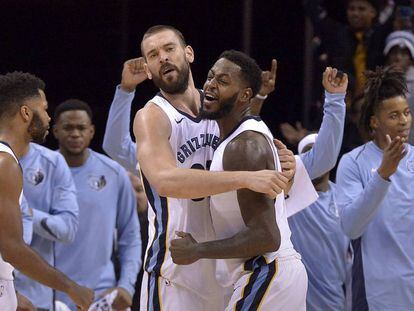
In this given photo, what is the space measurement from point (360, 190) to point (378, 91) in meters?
0.62

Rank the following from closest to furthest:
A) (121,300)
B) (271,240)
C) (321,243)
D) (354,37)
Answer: (271,240)
(321,243)
(121,300)
(354,37)

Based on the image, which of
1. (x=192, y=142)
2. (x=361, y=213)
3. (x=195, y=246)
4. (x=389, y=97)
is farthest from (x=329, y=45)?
(x=195, y=246)

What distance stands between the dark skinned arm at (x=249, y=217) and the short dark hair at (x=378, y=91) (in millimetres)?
1717

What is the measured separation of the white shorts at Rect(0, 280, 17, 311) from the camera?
527cm

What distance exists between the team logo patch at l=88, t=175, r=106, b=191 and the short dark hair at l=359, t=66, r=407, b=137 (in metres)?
2.08

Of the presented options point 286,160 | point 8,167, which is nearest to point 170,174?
point 286,160

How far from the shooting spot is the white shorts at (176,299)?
527 centimetres

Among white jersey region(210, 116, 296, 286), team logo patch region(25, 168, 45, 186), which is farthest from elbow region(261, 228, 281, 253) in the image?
team logo patch region(25, 168, 45, 186)

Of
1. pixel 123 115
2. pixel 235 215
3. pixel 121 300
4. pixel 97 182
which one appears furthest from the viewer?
pixel 97 182

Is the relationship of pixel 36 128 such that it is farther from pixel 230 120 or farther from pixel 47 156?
pixel 47 156

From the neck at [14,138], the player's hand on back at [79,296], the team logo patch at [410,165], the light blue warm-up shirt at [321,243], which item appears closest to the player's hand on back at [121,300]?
the light blue warm-up shirt at [321,243]

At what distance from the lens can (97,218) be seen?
25.0 ft

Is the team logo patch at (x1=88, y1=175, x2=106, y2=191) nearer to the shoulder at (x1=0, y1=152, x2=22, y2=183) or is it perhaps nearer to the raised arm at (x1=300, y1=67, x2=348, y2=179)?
the raised arm at (x1=300, y1=67, x2=348, y2=179)

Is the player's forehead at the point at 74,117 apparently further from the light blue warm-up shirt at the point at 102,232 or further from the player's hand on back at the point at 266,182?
the player's hand on back at the point at 266,182
